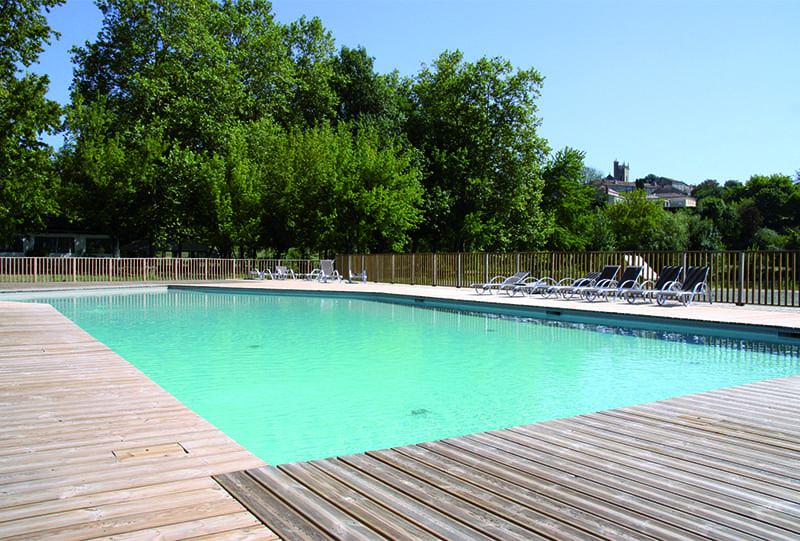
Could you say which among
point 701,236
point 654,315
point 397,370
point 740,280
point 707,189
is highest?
point 707,189

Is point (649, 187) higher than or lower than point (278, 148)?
higher

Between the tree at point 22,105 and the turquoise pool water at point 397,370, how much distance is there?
12.5 m

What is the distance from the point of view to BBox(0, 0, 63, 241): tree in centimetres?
2178

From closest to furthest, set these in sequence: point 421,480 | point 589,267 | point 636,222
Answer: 1. point 421,480
2. point 589,267
3. point 636,222

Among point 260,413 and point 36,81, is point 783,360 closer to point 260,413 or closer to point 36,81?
point 260,413

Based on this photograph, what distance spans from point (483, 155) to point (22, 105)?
23.6 metres

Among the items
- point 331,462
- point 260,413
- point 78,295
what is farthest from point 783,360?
point 78,295

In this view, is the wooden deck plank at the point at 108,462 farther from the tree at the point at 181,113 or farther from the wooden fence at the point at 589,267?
the tree at the point at 181,113

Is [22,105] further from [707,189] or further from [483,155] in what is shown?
[707,189]

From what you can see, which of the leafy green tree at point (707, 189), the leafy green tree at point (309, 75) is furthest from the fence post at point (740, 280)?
the leafy green tree at point (707, 189)

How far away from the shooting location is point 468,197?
1426 inches

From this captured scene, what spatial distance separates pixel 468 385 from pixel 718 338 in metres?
5.43

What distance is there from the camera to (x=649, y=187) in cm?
15712

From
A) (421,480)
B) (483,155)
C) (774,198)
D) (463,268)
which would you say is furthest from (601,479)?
(774,198)
